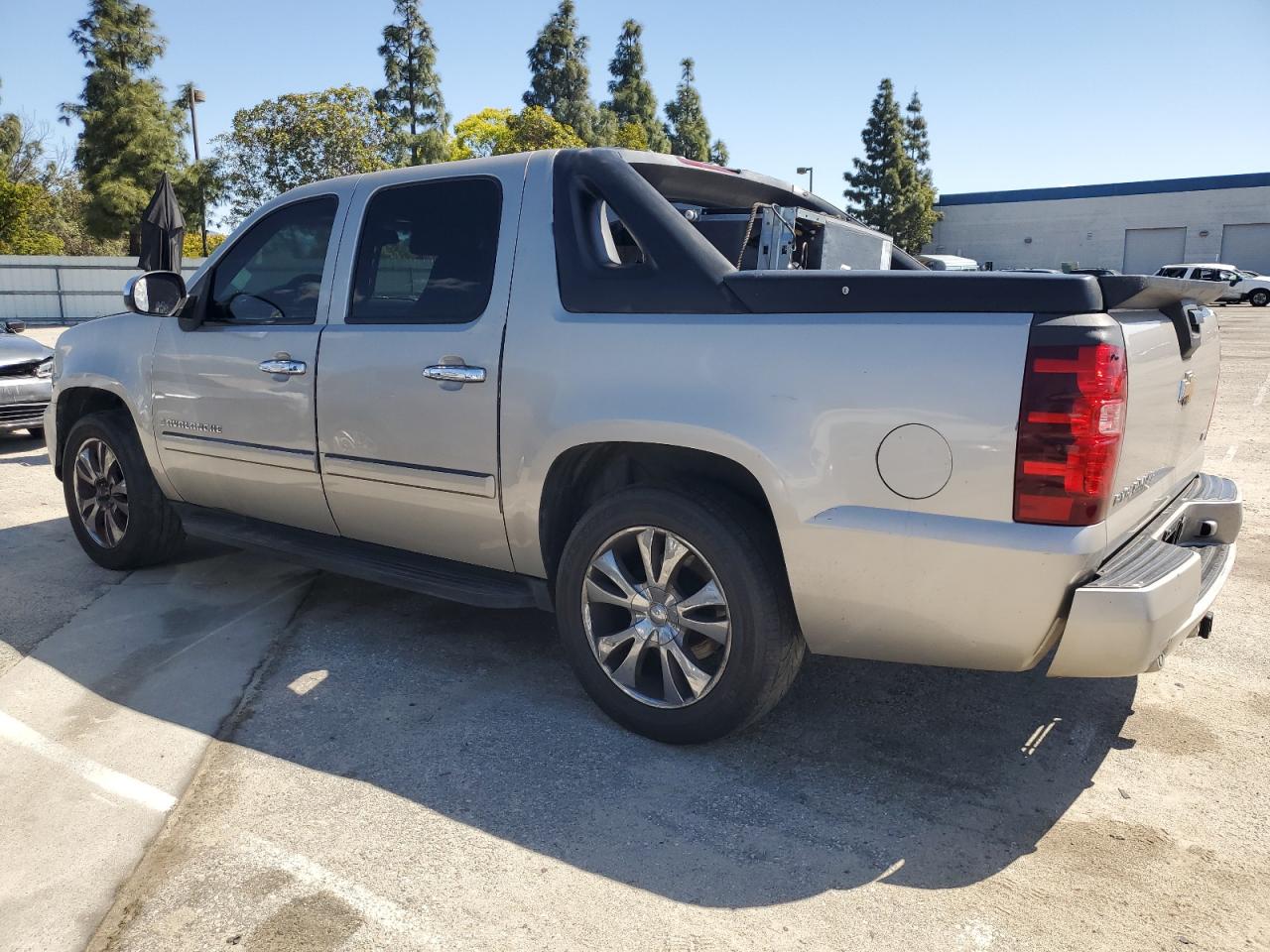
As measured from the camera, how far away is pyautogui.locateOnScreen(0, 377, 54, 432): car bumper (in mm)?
8969

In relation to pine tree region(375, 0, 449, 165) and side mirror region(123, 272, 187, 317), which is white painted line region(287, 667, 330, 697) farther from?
pine tree region(375, 0, 449, 165)

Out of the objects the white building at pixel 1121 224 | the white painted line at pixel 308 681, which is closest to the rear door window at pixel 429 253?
the white painted line at pixel 308 681

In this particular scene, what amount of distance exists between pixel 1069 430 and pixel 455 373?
200cm

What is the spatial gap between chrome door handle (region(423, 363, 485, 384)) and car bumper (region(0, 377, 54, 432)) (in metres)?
6.99

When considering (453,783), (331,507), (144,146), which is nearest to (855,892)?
(453,783)

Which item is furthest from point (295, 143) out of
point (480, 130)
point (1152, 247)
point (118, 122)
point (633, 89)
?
point (1152, 247)

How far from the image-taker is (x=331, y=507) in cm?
412

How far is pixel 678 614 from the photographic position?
3158 mm

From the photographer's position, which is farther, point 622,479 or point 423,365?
point 423,365

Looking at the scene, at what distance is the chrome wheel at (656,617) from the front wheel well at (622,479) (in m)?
0.21

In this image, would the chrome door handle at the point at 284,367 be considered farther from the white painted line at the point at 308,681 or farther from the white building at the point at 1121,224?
the white building at the point at 1121,224

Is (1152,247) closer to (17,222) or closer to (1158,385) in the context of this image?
(17,222)

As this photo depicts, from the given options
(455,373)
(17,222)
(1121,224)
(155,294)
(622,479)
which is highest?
(1121,224)

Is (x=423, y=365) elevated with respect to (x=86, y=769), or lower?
elevated
